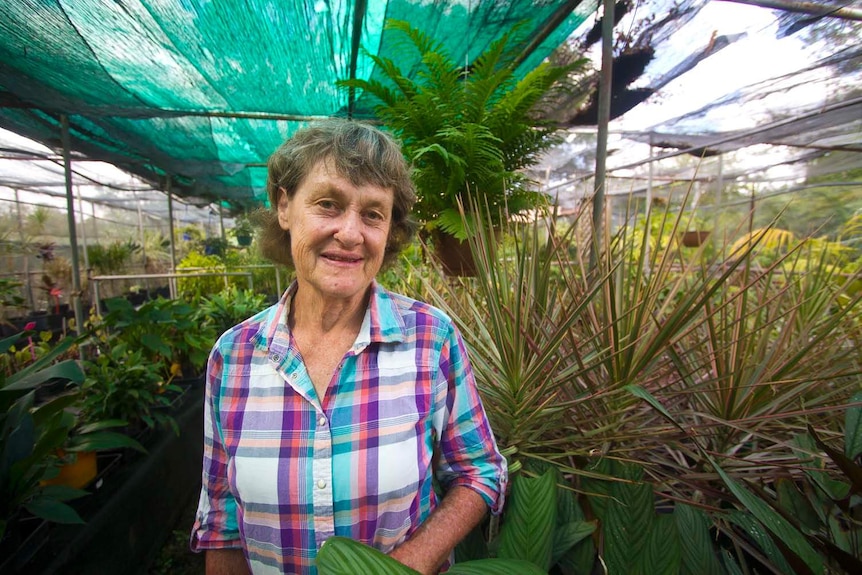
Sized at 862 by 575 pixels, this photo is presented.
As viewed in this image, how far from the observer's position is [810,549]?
2.14 feet

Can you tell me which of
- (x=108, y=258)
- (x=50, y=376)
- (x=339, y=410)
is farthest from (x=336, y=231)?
(x=108, y=258)

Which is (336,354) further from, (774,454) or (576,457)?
(774,454)

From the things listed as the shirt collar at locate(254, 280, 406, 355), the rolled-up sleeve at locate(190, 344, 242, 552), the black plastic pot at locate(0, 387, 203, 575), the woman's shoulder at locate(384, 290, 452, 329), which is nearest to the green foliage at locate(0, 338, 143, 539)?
the black plastic pot at locate(0, 387, 203, 575)

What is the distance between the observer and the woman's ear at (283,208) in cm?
86

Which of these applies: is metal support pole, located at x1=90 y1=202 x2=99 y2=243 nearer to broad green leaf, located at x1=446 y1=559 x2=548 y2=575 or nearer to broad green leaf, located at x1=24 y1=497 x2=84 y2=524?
broad green leaf, located at x1=24 y1=497 x2=84 y2=524

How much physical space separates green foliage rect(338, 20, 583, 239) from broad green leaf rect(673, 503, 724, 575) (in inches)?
→ 35.7

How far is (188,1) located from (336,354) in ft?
5.40

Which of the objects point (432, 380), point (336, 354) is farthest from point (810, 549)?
point (336, 354)

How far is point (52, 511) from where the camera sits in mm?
1082

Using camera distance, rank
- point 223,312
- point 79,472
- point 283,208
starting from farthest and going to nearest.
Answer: point 223,312, point 79,472, point 283,208

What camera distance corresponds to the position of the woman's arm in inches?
27.9

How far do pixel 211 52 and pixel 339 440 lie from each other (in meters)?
2.13

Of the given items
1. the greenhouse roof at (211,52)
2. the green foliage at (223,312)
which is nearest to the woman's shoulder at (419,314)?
the greenhouse roof at (211,52)

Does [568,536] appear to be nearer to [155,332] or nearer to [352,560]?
[352,560]
